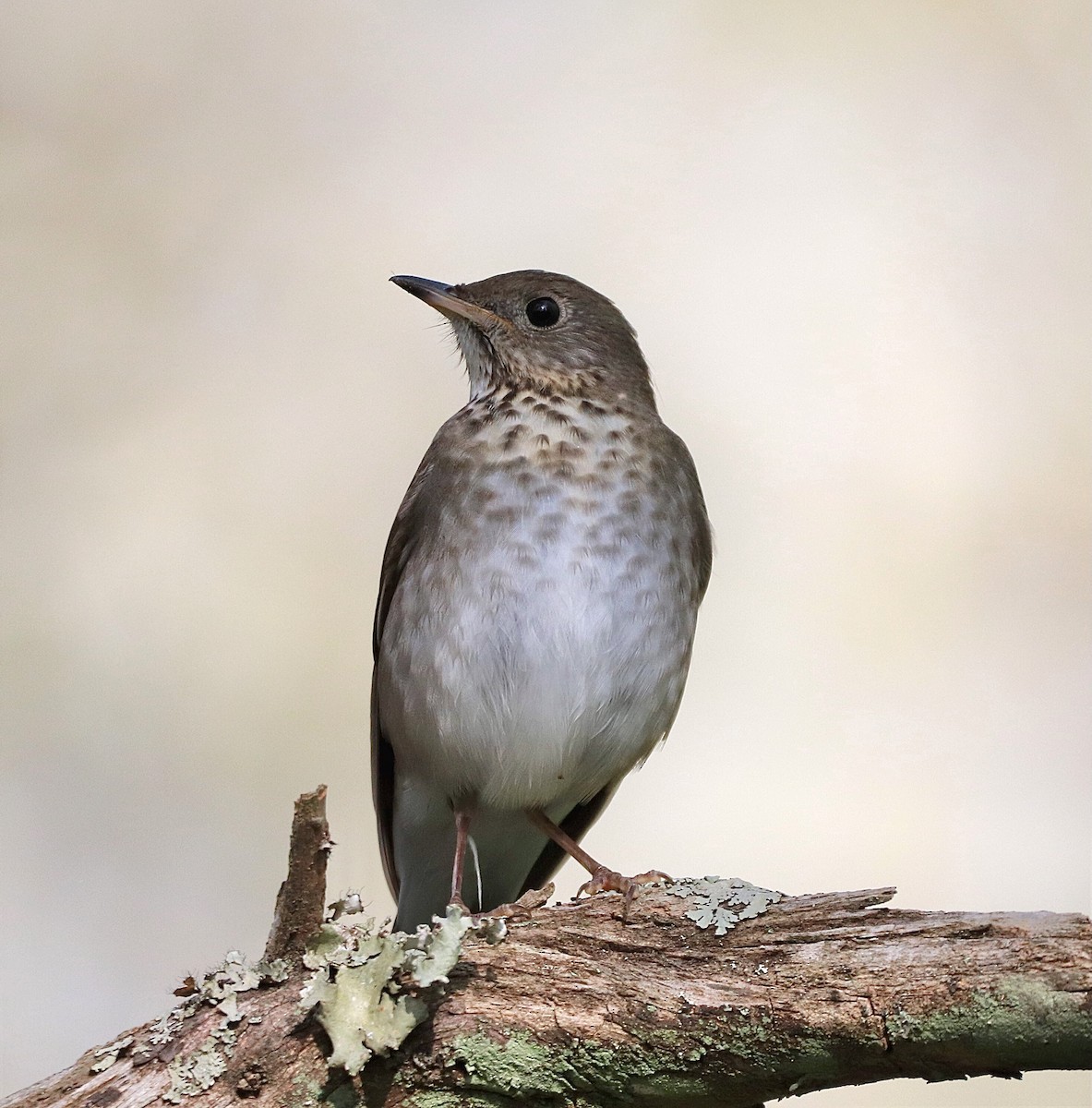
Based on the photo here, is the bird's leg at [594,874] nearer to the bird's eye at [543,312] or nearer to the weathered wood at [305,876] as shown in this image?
the weathered wood at [305,876]

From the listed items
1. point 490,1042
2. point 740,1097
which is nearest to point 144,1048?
point 490,1042

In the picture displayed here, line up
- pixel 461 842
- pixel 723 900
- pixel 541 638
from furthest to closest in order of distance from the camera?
pixel 461 842 → pixel 541 638 → pixel 723 900

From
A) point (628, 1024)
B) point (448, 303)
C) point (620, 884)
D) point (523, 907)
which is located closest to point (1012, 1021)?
point (628, 1024)

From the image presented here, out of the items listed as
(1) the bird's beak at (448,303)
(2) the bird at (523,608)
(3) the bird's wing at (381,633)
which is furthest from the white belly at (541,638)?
(1) the bird's beak at (448,303)

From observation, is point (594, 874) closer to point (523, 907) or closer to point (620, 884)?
point (620, 884)

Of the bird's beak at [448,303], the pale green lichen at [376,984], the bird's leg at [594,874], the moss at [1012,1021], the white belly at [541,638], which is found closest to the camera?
the moss at [1012,1021]

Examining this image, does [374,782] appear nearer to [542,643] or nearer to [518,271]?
[542,643]

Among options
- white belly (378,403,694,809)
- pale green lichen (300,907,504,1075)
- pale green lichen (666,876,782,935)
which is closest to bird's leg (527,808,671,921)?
pale green lichen (666,876,782,935)
